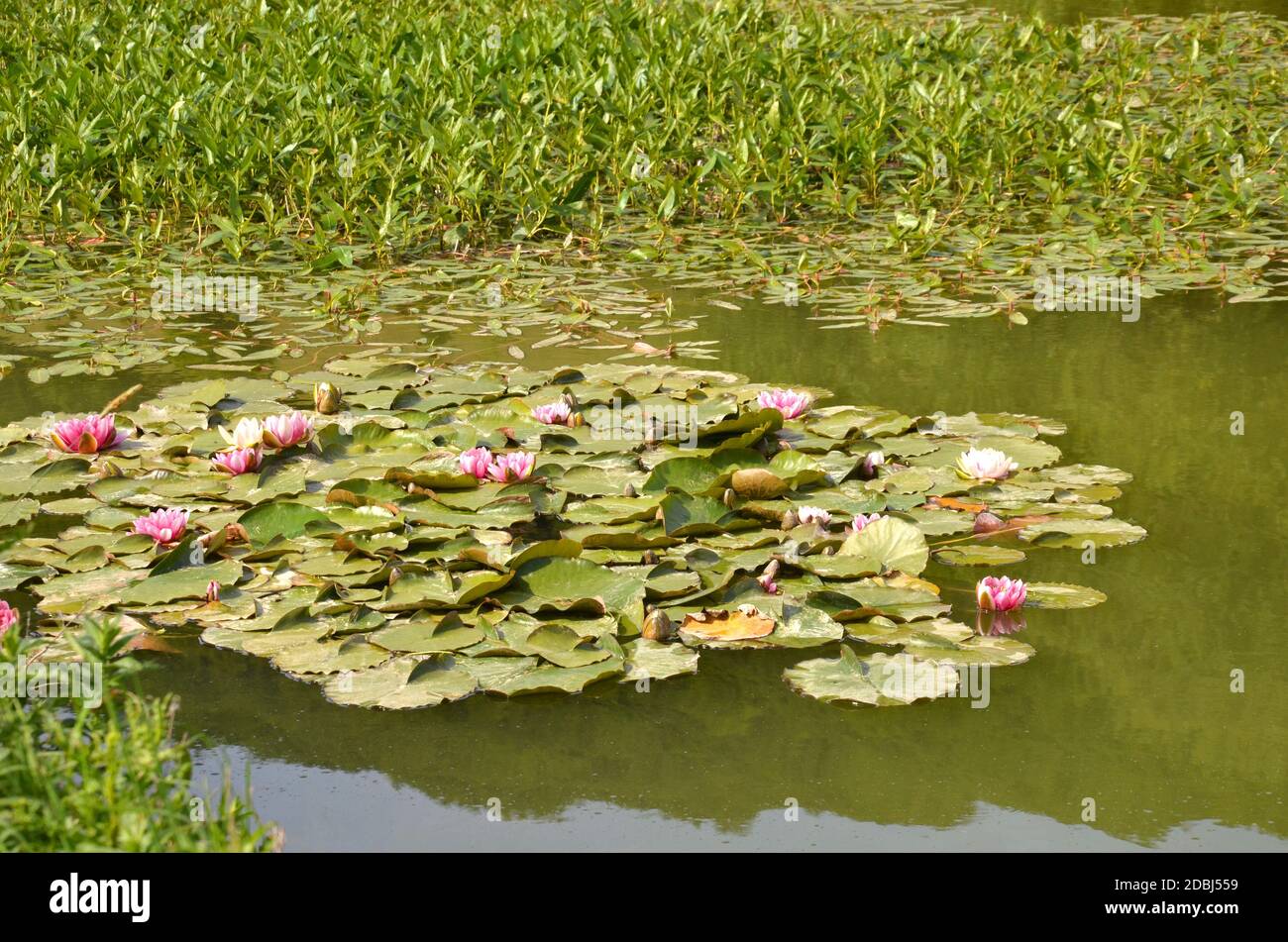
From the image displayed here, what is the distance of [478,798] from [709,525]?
3.69 ft

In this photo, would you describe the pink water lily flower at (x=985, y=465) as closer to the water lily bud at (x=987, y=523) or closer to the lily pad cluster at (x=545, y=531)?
the lily pad cluster at (x=545, y=531)

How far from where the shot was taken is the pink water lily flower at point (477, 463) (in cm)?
388

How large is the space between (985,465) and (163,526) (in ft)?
6.58

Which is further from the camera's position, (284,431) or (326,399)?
(326,399)

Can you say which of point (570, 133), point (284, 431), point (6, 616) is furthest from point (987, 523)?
point (570, 133)

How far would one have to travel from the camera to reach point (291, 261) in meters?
6.19

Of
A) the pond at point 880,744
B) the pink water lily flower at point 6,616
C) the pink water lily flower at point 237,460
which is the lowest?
the pond at point 880,744

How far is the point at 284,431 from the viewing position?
407 centimetres

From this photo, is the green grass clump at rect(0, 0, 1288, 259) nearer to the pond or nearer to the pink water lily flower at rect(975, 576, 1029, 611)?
the pond

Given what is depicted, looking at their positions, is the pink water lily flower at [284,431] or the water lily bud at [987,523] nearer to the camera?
the water lily bud at [987,523]

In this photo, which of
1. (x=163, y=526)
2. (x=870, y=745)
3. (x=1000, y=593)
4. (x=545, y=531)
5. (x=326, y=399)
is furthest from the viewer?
(x=326, y=399)

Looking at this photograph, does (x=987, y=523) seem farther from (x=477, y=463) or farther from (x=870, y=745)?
(x=477, y=463)

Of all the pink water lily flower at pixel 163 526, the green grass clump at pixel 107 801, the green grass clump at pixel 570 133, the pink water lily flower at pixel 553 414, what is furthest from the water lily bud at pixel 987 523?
the green grass clump at pixel 570 133

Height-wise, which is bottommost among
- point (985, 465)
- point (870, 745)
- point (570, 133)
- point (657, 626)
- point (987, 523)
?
point (870, 745)
